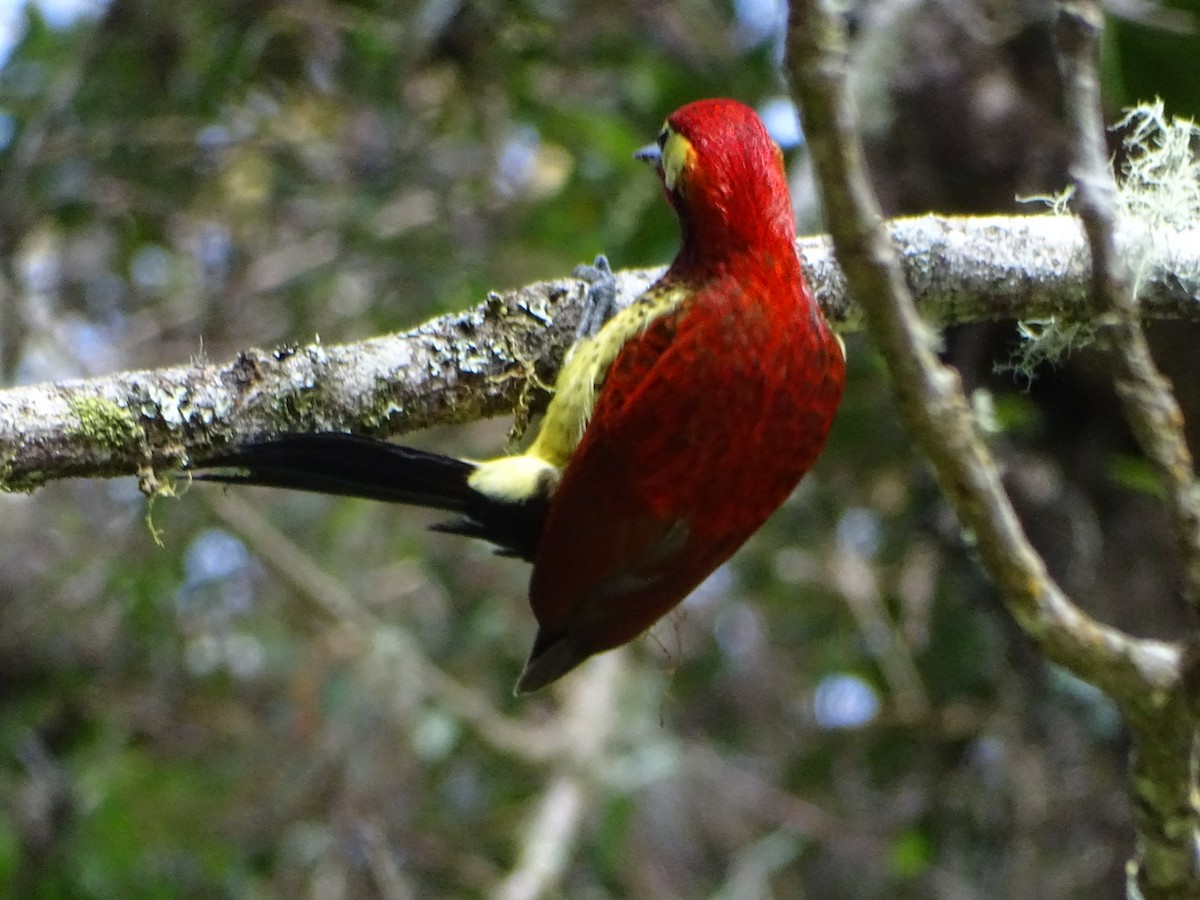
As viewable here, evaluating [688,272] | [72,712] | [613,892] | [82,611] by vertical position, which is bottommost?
[613,892]

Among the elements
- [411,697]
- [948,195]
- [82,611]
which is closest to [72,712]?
[82,611]

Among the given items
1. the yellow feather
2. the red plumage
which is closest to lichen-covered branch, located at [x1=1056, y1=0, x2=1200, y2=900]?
the red plumage

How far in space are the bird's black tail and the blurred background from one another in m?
1.06

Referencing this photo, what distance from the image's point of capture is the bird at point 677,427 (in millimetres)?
1533

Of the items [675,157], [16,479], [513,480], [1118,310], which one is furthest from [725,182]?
[16,479]

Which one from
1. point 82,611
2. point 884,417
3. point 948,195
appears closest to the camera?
point 948,195

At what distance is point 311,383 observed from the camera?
A: 157 centimetres

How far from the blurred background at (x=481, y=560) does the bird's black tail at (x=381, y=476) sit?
3.48 feet

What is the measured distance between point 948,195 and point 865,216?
207 centimetres

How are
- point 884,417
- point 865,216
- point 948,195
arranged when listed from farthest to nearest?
point 884,417
point 948,195
point 865,216

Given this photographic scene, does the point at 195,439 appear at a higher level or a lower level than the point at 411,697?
higher

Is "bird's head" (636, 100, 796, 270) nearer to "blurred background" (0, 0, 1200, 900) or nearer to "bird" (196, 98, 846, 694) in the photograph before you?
"bird" (196, 98, 846, 694)

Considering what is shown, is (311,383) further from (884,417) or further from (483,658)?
(483,658)

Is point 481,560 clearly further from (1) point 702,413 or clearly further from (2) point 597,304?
(1) point 702,413
